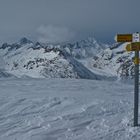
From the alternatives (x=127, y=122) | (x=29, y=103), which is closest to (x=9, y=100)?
(x=29, y=103)

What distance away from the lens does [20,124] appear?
11383 millimetres

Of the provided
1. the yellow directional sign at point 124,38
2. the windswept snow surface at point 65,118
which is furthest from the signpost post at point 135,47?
the windswept snow surface at point 65,118

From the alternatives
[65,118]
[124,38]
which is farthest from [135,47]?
[65,118]

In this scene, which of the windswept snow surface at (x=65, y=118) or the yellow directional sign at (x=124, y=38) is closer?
the windswept snow surface at (x=65, y=118)

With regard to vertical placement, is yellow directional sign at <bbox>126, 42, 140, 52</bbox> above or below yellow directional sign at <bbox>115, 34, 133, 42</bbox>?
below

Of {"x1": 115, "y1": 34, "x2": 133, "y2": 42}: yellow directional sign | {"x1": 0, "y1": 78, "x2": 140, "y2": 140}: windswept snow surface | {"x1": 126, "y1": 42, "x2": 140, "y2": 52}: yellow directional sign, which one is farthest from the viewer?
{"x1": 115, "y1": 34, "x2": 133, "y2": 42}: yellow directional sign

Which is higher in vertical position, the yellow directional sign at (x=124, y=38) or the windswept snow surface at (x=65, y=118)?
the yellow directional sign at (x=124, y=38)

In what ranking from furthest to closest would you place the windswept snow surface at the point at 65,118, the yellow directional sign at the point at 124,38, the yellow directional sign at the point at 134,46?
the yellow directional sign at the point at 124,38, the yellow directional sign at the point at 134,46, the windswept snow surface at the point at 65,118

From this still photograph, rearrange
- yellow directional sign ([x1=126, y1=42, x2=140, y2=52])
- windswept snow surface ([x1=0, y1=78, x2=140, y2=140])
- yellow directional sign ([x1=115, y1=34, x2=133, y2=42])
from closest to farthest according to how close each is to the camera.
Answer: windswept snow surface ([x1=0, y1=78, x2=140, y2=140])
yellow directional sign ([x1=126, y1=42, x2=140, y2=52])
yellow directional sign ([x1=115, y1=34, x2=133, y2=42])

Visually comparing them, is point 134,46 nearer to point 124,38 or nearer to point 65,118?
point 124,38

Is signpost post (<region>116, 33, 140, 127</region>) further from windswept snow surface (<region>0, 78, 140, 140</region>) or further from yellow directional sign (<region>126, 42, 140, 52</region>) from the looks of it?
windswept snow surface (<region>0, 78, 140, 140</region>)

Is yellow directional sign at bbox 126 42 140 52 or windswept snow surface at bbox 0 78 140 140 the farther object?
yellow directional sign at bbox 126 42 140 52

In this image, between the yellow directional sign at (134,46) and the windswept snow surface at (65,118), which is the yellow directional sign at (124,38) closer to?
the yellow directional sign at (134,46)

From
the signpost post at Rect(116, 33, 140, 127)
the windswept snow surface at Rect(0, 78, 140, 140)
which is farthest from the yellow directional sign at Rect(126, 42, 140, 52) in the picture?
the windswept snow surface at Rect(0, 78, 140, 140)
